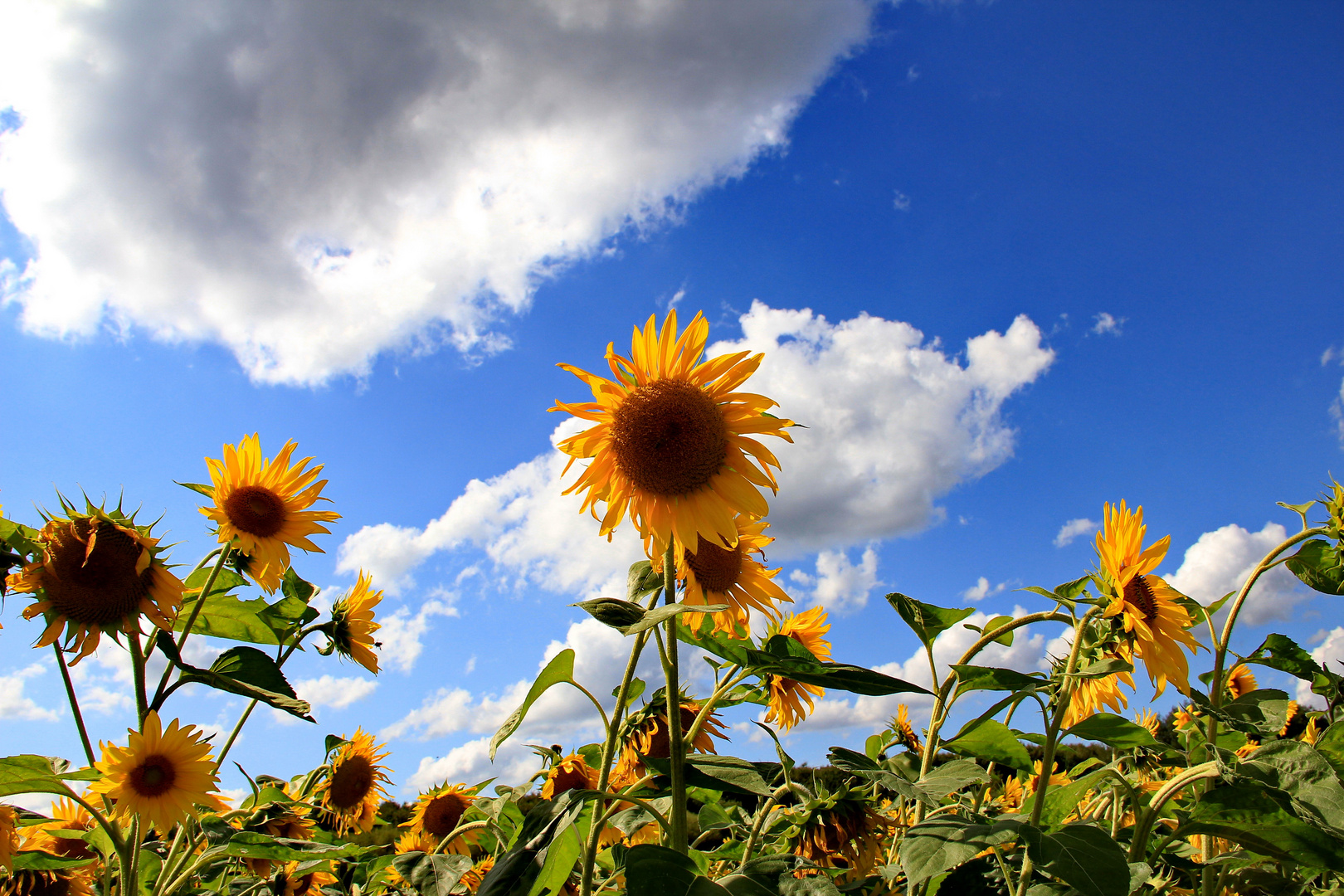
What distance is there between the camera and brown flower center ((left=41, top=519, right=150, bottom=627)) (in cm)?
270

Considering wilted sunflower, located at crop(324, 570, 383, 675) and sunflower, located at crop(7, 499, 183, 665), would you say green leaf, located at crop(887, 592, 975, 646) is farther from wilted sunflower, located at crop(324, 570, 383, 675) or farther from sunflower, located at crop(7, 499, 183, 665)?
wilted sunflower, located at crop(324, 570, 383, 675)

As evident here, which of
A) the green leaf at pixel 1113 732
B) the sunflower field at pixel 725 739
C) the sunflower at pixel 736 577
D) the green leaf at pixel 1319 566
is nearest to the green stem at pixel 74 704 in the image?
the sunflower field at pixel 725 739

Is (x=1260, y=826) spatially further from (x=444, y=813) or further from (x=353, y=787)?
(x=353, y=787)

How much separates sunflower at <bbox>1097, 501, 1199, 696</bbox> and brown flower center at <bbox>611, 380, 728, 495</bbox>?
50.9 inches

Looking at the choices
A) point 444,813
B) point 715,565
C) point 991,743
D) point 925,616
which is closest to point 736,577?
point 715,565

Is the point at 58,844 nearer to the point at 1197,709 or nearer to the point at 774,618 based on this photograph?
the point at 774,618

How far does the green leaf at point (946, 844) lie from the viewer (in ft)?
5.24

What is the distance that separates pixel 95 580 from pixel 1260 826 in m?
3.69

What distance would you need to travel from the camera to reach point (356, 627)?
4492 millimetres

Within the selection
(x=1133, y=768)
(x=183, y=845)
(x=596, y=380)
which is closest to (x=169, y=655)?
(x=183, y=845)

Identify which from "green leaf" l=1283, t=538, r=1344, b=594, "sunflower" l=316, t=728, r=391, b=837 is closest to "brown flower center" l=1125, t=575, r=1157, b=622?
"green leaf" l=1283, t=538, r=1344, b=594

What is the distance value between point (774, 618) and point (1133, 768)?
2.17 metres

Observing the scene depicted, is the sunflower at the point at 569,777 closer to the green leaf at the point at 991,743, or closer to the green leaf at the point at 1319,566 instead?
the green leaf at the point at 991,743

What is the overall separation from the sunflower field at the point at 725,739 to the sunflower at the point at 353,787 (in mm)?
1477
